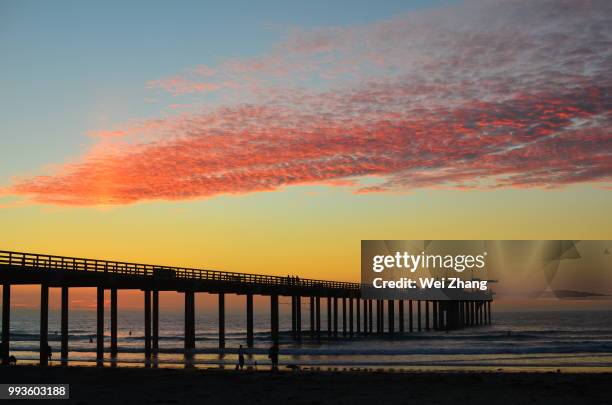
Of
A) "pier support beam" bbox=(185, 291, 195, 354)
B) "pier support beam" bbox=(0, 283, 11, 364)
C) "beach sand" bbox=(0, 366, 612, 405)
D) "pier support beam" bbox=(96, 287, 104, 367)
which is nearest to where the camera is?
"beach sand" bbox=(0, 366, 612, 405)

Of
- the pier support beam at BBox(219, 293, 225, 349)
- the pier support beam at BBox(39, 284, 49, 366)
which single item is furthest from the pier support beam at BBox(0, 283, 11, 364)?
the pier support beam at BBox(219, 293, 225, 349)

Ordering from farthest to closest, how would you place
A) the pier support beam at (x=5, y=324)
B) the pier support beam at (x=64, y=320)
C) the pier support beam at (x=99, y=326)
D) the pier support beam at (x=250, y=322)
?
the pier support beam at (x=250, y=322)
the pier support beam at (x=99, y=326)
the pier support beam at (x=64, y=320)
the pier support beam at (x=5, y=324)

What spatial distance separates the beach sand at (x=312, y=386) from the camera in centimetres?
2353

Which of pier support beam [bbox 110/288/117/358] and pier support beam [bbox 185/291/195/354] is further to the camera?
pier support beam [bbox 185/291/195/354]

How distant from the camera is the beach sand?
23.5 metres

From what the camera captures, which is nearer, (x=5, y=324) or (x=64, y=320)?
(x=5, y=324)

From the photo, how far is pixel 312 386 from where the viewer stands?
27156mm

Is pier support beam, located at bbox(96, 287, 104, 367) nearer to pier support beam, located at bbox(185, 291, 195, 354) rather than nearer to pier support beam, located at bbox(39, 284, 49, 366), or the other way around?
pier support beam, located at bbox(39, 284, 49, 366)

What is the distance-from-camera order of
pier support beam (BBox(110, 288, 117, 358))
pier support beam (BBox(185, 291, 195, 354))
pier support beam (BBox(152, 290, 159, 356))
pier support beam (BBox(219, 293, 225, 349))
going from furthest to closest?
pier support beam (BBox(219, 293, 225, 349)) → pier support beam (BBox(185, 291, 195, 354)) → pier support beam (BBox(152, 290, 159, 356)) → pier support beam (BBox(110, 288, 117, 358))

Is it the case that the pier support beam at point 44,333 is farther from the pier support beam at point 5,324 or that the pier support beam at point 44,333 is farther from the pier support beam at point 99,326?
the pier support beam at point 99,326

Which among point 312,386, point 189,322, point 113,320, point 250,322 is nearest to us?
point 312,386

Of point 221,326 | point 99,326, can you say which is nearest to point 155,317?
point 99,326

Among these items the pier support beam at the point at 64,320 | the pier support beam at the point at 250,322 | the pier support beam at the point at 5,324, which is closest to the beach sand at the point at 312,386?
the pier support beam at the point at 5,324

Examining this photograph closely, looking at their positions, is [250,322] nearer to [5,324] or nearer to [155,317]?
[155,317]
